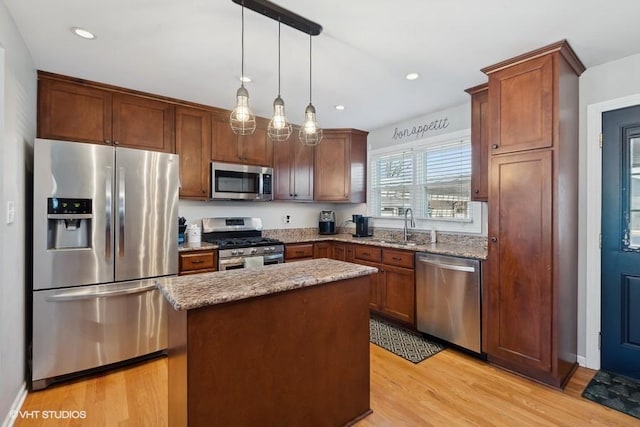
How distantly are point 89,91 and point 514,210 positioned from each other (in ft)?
12.7

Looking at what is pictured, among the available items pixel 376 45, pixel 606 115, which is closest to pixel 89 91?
pixel 376 45

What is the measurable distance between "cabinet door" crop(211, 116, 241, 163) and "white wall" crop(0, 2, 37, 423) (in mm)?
1580

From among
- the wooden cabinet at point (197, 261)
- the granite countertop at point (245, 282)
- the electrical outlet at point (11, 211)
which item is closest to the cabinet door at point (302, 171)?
the wooden cabinet at point (197, 261)

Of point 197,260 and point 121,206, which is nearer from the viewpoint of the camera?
point 121,206

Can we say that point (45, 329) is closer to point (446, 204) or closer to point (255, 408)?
point (255, 408)

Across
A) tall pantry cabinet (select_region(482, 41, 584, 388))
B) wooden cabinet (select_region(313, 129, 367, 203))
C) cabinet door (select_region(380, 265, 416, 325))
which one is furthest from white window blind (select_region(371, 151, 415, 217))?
tall pantry cabinet (select_region(482, 41, 584, 388))

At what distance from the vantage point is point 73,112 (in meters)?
2.79

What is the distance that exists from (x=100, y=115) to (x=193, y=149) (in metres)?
0.88

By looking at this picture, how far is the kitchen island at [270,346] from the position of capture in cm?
134

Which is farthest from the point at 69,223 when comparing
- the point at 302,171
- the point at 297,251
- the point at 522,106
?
the point at 522,106

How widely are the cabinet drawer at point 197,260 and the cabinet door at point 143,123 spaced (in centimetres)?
116

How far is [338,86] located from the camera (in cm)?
297

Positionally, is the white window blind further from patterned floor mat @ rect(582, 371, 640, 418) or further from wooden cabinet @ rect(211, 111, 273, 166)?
patterned floor mat @ rect(582, 371, 640, 418)

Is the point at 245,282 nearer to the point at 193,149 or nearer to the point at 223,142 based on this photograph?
the point at 193,149
